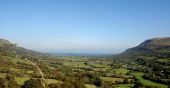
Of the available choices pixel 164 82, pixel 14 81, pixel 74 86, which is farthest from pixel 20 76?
pixel 164 82

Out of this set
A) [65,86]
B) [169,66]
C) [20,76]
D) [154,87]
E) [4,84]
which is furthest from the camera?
[169,66]

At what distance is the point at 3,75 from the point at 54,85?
18444 millimetres

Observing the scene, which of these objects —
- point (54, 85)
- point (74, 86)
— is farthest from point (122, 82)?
point (54, 85)

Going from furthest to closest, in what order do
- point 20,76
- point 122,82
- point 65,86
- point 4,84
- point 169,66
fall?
point 169,66, point 122,82, point 65,86, point 20,76, point 4,84

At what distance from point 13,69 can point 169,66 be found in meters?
104

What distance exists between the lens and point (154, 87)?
4286 inches

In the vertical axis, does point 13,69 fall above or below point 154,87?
above

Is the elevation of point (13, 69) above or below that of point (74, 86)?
above

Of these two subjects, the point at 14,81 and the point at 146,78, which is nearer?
the point at 14,81

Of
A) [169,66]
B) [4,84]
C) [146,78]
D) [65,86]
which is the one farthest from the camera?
[169,66]

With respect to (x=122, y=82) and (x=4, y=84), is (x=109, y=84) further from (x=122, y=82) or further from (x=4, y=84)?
(x=4, y=84)

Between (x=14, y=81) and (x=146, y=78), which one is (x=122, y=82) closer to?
(x=146, y=78)

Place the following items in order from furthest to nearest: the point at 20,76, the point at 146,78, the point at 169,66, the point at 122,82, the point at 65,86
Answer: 1. the point at 169,66
2. the point at 146,78
3. the point at 122,82
4. the point at 65,86
5. the point at 20,76

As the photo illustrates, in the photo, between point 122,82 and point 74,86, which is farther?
point 122,82
